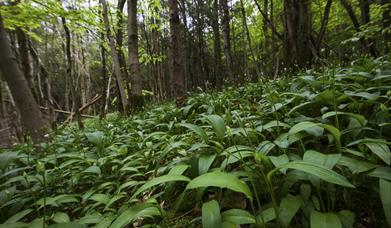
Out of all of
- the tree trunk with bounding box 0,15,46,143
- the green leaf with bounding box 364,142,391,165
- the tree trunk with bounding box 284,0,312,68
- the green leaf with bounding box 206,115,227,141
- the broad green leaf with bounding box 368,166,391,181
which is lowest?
the broad green leaf with bounding box 368,166,391,181

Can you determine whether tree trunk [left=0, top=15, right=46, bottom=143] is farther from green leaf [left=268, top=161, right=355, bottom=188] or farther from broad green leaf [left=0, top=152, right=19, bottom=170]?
green leaf [left=268, top=161, right=355, bottom=188]

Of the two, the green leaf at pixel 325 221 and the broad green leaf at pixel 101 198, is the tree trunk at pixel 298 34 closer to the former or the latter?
the broad green leaf at pixel 101 198

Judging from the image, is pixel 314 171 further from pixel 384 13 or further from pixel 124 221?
pixel 384 13

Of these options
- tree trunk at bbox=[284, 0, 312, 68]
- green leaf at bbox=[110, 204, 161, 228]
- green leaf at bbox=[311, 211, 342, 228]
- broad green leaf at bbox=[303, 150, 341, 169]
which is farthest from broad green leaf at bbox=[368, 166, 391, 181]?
tree trunk at bbox=[284, 0, 312, 68]

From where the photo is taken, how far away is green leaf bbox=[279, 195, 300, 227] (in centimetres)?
106

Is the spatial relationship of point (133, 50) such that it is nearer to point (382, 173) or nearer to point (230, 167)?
point (230, 167)

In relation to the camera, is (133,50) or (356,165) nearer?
(356,165)

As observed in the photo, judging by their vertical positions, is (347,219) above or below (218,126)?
below

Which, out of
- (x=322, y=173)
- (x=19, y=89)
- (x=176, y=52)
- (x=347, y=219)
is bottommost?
(x=347, y=219)

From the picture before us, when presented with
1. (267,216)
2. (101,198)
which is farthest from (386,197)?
(101,198)

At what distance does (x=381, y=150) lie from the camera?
1.19 meters

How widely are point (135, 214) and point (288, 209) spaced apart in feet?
2.28

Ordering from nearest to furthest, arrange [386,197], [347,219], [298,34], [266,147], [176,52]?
1. [386,197]
2. [347,219]
3. [266,147]
4. [176,52]
5. [298,34]

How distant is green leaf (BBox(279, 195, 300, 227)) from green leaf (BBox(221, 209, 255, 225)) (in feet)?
0.41
